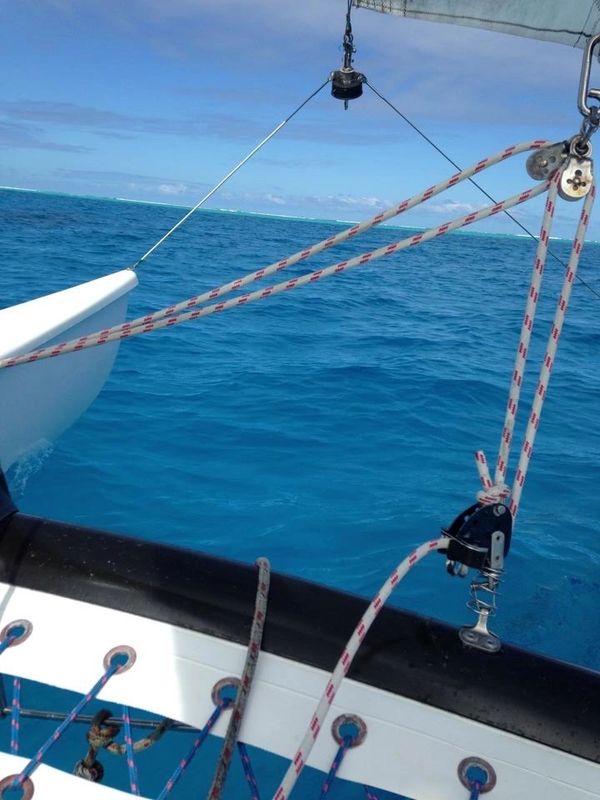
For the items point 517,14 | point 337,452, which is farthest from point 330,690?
point 337,452

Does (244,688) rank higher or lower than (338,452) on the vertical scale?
higher

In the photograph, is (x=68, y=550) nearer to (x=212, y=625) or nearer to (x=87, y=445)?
(x=212, y=625)

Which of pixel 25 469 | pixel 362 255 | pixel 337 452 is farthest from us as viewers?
pixel 337 452

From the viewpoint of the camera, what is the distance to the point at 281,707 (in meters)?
1.32

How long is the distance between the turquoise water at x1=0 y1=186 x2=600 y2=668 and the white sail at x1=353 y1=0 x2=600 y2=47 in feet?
8.58

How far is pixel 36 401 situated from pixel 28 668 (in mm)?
2044

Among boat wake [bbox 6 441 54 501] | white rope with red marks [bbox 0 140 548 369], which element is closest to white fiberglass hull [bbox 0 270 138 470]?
boat wake [bbox 6 441 54 501]

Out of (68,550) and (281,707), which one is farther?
(68,550)

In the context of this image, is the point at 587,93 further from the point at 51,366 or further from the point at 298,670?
the point at 51,366

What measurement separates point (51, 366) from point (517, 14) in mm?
2559

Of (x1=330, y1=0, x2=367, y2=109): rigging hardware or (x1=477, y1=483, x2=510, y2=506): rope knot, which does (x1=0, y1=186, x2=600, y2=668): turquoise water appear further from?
(x1=330, y1=0, x2=367, y2=109): rigging hardware

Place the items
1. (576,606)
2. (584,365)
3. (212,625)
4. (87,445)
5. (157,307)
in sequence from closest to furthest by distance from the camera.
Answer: (212,625)
(576,606)
(87,445)
(584,365)
(157,307)

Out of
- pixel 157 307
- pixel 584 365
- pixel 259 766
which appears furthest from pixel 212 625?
pixel 157 307

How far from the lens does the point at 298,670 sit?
1.36 meters
